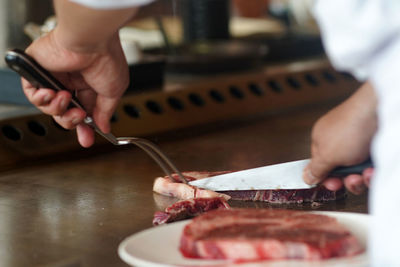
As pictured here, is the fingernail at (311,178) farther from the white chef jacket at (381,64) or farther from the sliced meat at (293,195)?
the white chef jacket at (381,64)

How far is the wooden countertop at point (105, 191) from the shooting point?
1274 millimetres

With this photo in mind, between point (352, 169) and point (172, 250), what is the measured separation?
360mm

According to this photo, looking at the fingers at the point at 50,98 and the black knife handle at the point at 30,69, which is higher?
the black knife handle at the point at 30,69

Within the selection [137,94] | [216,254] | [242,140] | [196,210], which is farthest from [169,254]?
[137,94]

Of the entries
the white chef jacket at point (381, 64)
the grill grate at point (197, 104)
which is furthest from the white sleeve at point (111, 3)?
the grill grate at point (197, 104)

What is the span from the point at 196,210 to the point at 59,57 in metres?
0.39

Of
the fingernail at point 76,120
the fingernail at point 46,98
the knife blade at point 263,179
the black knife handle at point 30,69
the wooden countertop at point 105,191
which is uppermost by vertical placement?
the black knife handle at point 30,69

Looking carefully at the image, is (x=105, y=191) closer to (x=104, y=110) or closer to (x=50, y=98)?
(x=104, y=110)

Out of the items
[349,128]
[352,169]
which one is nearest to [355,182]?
[352,169]

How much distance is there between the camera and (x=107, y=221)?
142 centimetres

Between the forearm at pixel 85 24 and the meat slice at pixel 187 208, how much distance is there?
338 mm

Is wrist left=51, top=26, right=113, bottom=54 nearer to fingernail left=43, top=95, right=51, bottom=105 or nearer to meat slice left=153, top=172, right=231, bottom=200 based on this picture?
fingernail left=43, top=95, right=51, bottom=105

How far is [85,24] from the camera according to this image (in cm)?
119

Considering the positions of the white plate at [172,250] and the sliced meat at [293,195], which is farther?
the sliced meat at [293,195]
